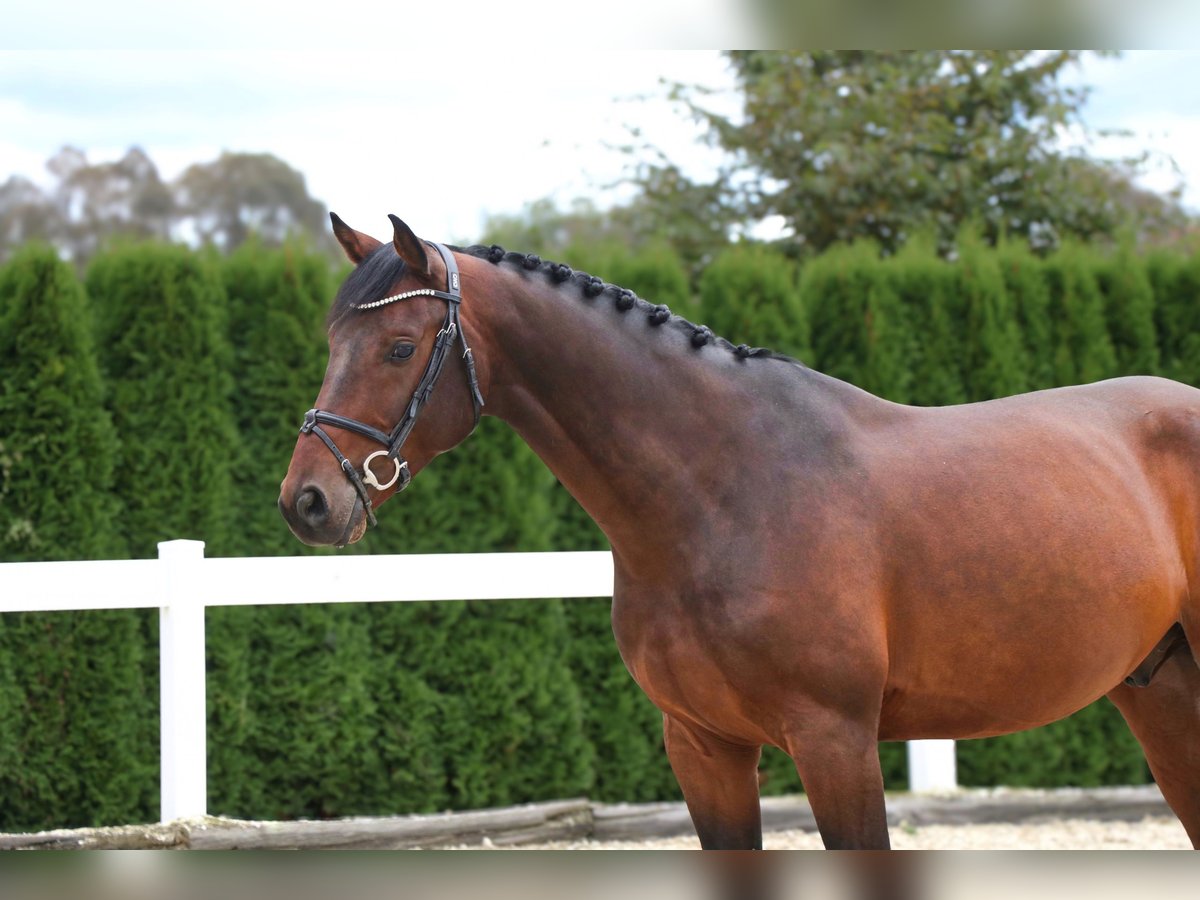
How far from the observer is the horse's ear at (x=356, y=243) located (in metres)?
2.39

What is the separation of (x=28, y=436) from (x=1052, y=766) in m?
5.77

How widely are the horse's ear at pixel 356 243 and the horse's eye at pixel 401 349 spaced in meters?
0.28

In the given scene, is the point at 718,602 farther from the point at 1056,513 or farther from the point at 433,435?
the point at 1056,513

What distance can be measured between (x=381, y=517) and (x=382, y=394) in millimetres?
3581

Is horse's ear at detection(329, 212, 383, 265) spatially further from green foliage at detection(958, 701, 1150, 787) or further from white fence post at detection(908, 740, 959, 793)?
green foliage at detection(958, 701, 1150, 787)

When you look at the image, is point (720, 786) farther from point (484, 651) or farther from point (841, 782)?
point (484, 651)

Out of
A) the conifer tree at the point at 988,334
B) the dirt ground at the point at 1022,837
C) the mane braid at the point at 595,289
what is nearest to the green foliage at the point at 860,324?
the conifer tree at the point at 988,334

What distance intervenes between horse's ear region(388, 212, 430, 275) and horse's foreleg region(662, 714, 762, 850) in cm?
117

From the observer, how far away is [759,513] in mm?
2258

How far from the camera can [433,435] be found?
2.28 metres

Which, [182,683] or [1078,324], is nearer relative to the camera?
[182,683]

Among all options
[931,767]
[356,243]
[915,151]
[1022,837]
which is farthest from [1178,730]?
[915,151]

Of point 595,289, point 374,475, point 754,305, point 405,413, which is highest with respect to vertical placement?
point 754,305

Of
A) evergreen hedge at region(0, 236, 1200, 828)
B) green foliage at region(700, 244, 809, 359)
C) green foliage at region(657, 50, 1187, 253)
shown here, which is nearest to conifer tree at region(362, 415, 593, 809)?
evergreen hedge at region(0, 236, 1200, 828)
